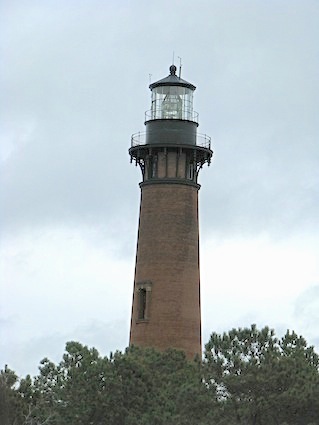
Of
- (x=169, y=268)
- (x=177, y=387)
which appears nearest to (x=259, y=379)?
(x=177, y=387)

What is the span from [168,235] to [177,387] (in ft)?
40.2

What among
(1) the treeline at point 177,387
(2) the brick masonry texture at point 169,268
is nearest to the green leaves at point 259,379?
(1) the treeline at point 177,387

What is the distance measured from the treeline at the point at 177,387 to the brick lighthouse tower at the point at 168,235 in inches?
214

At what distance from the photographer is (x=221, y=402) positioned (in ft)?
205

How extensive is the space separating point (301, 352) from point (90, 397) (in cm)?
918

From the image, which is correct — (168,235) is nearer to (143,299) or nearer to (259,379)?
(143,299)

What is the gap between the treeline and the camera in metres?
61.7

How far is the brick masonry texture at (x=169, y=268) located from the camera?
76312 mm

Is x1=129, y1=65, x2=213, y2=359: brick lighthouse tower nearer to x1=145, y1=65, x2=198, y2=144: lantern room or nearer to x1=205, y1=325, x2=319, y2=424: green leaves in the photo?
x1=145, y1=65, x2=198, y2=144: lantern room

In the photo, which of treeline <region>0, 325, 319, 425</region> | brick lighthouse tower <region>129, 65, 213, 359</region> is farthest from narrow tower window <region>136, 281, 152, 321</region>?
treeline <region>0, 325, 319, 425</region>

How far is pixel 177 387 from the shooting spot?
219 feet

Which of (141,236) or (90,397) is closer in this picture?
(90,397)

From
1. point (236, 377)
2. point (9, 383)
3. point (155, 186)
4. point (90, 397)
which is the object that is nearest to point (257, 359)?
point (236, 377)

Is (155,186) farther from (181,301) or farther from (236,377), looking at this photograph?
(236,377)
